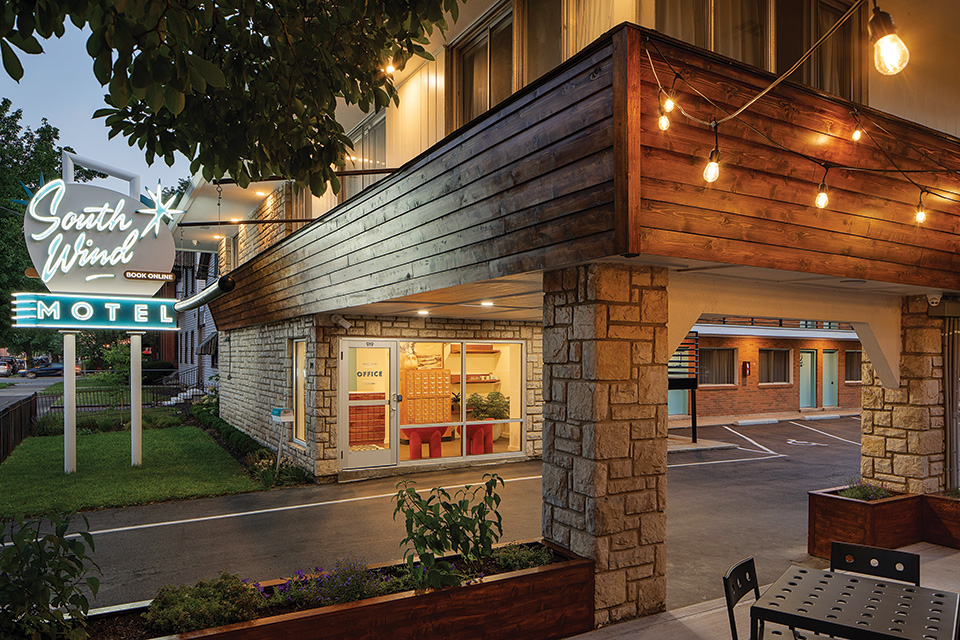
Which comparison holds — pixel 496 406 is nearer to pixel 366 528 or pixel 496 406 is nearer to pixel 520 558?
pixel 366 528

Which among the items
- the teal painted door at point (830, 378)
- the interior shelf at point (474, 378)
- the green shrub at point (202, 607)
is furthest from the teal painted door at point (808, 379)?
the green shrub at point (202, 607)

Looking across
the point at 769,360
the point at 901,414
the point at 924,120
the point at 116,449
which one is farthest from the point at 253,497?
the point at 769,360

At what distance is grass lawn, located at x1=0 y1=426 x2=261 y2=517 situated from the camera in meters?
9.83

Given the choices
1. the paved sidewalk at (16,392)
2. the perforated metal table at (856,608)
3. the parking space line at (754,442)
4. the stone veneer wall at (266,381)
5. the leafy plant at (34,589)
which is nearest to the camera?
the perforated metal table at (856,608)

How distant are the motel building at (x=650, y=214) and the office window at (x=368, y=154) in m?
0.40

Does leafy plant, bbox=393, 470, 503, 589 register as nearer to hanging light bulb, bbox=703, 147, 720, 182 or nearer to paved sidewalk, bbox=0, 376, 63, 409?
hanging light bulb, bbox=703, 147, 720, 182

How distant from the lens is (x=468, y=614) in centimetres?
436

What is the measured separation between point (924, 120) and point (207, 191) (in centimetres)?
1403

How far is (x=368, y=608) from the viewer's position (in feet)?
13.3

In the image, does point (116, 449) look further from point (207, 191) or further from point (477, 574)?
point (477, 574)

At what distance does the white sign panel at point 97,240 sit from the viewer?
1138cm

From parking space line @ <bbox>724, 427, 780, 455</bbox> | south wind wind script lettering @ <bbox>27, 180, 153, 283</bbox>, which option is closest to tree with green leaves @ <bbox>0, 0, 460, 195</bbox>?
south wind wind script lettering @ <bbox>27, 180, 153, 283</bbox>

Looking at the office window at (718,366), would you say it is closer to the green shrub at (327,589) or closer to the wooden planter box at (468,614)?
the wooden planter box at (468,614)

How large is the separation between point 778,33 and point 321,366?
8.47 meters
